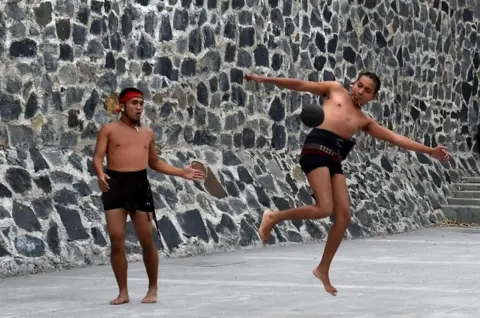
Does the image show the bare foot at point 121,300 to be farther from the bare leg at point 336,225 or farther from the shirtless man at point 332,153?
the bare leg at point 336,225

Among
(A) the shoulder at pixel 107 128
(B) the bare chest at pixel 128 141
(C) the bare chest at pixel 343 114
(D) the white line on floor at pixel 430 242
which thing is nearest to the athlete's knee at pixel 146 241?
(B) the bare chest at pixel 128 141

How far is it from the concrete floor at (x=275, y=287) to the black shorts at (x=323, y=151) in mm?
982

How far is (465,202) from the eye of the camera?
2236 centimetres

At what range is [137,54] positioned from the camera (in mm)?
16141

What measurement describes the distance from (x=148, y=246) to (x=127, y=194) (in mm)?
427

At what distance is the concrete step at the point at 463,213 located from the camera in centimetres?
2173

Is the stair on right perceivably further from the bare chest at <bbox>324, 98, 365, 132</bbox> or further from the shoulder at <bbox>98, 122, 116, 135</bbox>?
the shoulder at <bbox>98, 122, 116, 135</bbox>

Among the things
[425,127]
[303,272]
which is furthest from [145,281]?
[425,127]

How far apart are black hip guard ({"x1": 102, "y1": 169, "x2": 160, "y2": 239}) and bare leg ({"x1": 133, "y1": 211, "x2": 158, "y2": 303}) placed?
59 mm

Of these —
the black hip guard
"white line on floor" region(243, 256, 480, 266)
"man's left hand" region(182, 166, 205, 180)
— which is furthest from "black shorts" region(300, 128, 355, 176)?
"white line on floor" region(243, 256, 480, 266)

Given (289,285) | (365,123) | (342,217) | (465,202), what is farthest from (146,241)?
(465,202)

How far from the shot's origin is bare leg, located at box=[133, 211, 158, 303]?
10352mm

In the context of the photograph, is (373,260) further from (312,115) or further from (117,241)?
(117,241)

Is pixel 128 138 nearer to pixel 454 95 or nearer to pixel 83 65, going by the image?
pixel 83 65
